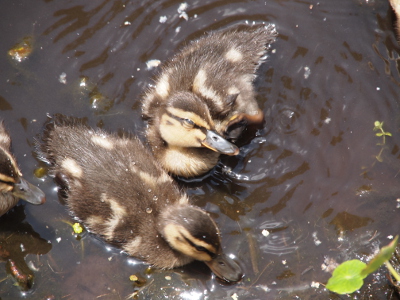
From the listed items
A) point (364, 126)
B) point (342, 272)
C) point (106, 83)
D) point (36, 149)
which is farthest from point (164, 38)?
point (342, 272)

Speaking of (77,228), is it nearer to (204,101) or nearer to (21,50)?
(204,101)

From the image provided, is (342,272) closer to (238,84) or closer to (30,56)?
(238,84)

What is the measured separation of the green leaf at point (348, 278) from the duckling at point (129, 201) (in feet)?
1.88

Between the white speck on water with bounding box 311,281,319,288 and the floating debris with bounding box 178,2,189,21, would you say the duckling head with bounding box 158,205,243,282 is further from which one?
the floating debris with bounding box 178,2,189,21

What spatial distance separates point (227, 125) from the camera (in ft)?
10.6

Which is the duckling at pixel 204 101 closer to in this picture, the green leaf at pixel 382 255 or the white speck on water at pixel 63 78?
the white speck on water at pixel 63 78

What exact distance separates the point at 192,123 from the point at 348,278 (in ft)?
4.04

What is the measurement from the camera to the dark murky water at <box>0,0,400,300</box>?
9.84 feet

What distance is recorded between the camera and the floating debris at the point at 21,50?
3.60 m

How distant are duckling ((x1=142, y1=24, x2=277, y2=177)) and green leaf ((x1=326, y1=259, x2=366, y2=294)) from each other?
913 mm

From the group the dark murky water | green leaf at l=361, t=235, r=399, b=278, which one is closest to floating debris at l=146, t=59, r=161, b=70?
the dark murky water

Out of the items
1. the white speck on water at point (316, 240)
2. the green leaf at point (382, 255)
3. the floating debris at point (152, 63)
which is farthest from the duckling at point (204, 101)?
the green leaf at point (382, 255)

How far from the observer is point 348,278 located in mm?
2566

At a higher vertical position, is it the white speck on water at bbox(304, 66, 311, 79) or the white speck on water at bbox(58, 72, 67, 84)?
the white speck on water at bbox(58, 72, 67, 84)
